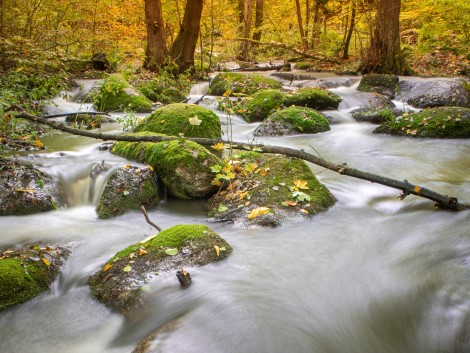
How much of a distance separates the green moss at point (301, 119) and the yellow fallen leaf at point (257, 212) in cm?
450

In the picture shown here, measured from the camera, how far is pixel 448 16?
14.8 metres

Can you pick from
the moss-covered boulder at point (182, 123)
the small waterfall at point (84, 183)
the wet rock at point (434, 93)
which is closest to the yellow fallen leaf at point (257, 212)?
the small waterfall at point (84, 183)

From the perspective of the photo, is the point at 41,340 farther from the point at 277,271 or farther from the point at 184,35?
the point at 184,35

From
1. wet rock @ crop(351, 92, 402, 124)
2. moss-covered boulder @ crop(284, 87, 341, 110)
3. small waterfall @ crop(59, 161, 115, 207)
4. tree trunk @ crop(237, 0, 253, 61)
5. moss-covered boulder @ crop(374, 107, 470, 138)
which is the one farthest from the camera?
tree trunk @ crop(237, 0, 253, 61)

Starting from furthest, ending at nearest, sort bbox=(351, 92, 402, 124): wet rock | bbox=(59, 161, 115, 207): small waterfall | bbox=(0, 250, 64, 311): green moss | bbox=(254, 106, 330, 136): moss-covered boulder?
bbox=(351, 92, 402, 124): wet rock
bbox=(254, 106, 330, 136): moss-covered boulder
bbox=(59, 161, 115, 207): small waterfall
bbox=(0, 250, 64, 311): green moss

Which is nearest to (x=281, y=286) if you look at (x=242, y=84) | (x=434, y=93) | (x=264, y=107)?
(x=264, y=107)

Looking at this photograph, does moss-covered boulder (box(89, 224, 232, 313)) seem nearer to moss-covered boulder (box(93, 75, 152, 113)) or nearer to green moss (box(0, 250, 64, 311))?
green moss (box(0, 250, 64, 311))

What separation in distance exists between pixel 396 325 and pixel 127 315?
6.91 feet

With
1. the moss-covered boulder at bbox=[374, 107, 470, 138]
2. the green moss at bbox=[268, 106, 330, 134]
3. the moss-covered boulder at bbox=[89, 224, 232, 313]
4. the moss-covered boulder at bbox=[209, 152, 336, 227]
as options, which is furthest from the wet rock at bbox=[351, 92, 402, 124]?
the moss-covered boulder at bbox=[89, 224, 232, 313]

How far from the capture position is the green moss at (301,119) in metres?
8.97

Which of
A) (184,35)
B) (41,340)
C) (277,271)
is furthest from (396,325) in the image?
(184,35)

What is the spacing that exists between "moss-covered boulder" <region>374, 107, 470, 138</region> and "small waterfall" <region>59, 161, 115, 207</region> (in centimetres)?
640

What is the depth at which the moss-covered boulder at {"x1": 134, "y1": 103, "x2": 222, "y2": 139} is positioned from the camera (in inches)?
276

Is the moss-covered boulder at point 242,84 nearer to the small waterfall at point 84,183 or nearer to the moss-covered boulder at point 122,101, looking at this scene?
the moss-covered boulder at point 122,101
